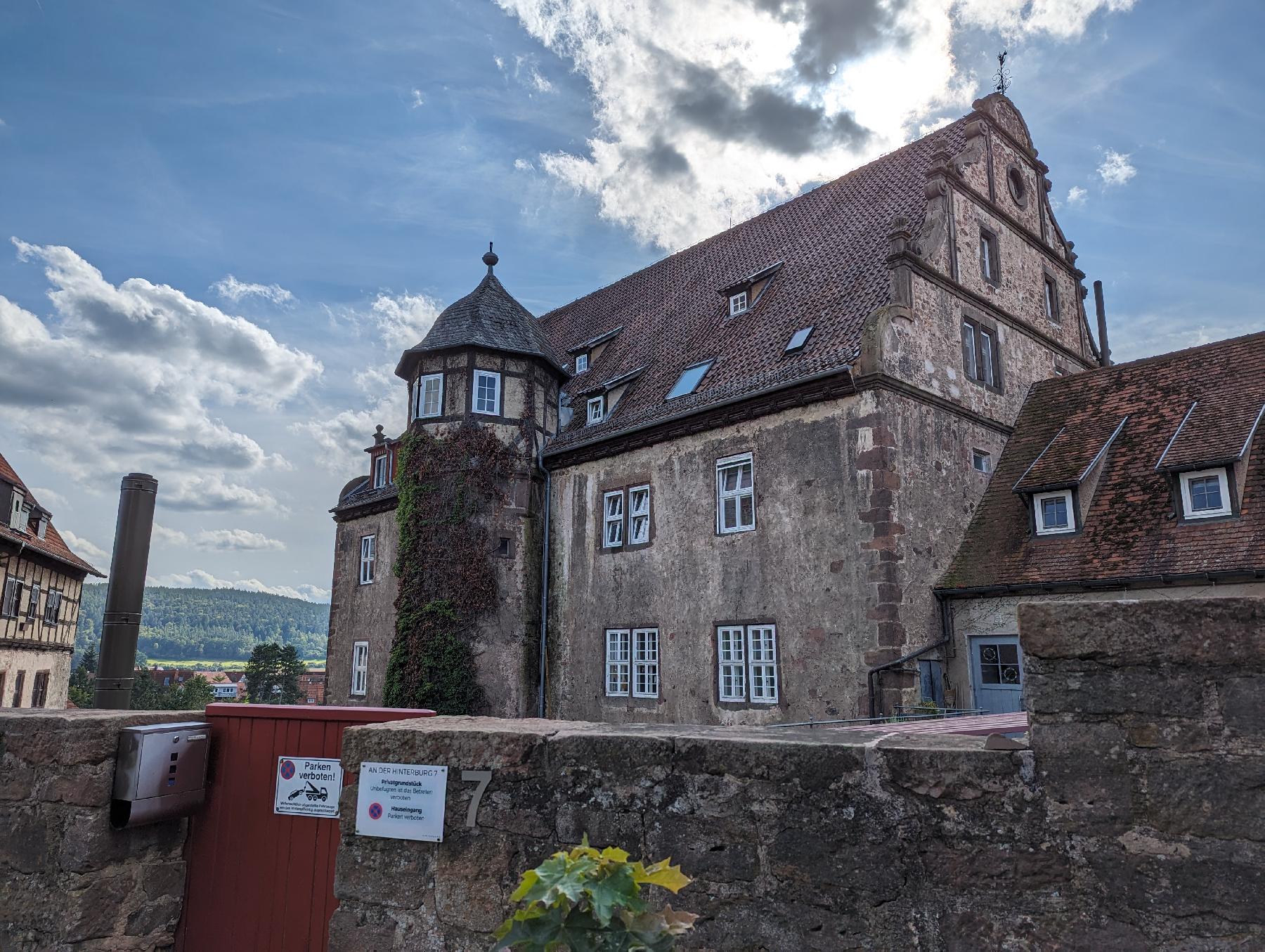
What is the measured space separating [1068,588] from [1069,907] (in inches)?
432

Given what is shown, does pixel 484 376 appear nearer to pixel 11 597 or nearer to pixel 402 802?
pixel 402 802

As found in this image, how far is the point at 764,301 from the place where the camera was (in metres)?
17.7

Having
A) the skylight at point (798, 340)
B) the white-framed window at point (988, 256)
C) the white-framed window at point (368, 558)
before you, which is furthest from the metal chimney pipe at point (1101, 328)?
the white-framed window at point (368, 558)

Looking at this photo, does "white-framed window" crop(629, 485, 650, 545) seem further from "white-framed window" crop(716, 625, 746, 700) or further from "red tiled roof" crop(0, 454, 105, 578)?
"red tiled roof" crop(0, 454, 105, 578)

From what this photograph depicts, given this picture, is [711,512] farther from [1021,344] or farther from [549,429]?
[1021,344]

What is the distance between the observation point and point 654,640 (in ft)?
52.0

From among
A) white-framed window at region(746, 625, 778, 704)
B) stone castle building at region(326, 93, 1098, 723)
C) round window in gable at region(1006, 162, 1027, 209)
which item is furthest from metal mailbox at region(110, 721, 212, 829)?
round window in gable at region(1006, 162, 1027, 209)

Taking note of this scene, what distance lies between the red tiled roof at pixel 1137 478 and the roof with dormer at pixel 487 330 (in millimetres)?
9987

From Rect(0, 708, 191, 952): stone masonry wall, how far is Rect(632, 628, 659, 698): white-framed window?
37.5ft

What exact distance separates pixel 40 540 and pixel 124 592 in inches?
953

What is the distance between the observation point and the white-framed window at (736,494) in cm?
1464

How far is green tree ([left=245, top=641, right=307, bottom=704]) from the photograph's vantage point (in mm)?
76812

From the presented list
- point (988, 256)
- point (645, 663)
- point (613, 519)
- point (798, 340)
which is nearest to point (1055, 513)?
point (798, 340)

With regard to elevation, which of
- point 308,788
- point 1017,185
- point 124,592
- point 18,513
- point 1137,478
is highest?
point 1017,185
